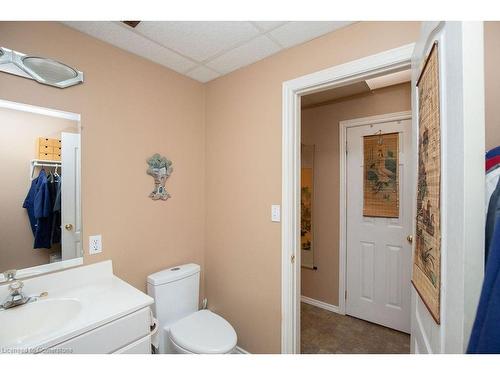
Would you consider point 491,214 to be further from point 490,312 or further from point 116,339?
point 116,339

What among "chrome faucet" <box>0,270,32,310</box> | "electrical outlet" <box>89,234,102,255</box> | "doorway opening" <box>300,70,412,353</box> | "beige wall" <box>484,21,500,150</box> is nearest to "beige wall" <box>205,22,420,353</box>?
"beige wall" <box>484,21,500,150</box>

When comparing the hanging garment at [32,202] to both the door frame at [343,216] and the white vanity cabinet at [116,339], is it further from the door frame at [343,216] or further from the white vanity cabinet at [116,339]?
the door frame at [343,216]

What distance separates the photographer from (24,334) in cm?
106

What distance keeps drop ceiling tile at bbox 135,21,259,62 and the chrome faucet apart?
58.4 inches

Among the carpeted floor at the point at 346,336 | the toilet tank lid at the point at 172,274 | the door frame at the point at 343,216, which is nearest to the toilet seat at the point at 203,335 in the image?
the toilet tank lid at the point at 172,274

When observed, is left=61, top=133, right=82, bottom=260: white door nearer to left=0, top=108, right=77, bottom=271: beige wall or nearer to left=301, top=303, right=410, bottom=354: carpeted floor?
left=0, top=108, right=77, bottom=271: beige wall

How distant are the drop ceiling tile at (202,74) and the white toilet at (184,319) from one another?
1560 mm

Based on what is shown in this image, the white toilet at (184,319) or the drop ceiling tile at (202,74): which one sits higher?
the drop ceiling tile at (202,74)

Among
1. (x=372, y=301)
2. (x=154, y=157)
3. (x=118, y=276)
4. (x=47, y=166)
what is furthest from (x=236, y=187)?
(x=372, y=301)

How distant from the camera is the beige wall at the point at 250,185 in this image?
1602 millimetres

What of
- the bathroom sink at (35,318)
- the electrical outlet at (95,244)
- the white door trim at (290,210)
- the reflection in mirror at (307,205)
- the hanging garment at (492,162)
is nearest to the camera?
the hanging garment at (492,162)

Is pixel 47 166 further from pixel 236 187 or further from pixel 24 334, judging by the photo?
pixel 236 187

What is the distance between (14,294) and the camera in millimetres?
1133
